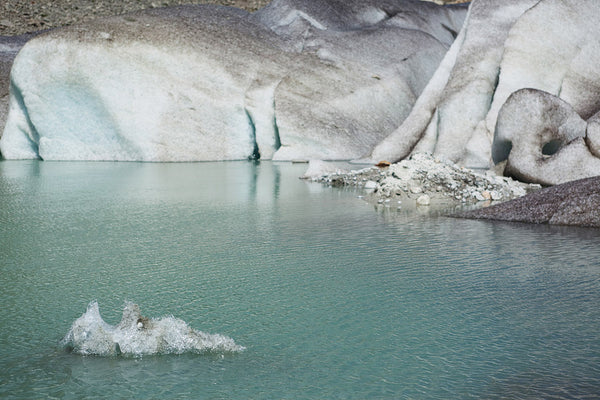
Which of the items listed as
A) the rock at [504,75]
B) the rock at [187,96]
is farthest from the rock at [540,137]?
the rock at [187,96]

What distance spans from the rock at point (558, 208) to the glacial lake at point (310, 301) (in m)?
0.31

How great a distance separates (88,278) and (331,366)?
2.04 meters

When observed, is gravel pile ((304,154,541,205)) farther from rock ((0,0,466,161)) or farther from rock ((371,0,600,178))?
rock ((0,0,466,161))

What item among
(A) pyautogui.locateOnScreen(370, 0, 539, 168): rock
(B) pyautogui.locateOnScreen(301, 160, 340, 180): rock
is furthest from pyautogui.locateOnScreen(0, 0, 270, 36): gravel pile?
(B) pyautogui.locateOnScreen(301, 160, 340, 180): rock

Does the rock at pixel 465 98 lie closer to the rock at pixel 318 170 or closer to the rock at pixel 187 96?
the rock at pixel 187 96

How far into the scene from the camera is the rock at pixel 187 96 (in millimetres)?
15680

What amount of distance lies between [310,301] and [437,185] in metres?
5.11

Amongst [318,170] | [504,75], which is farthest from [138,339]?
[504,75]

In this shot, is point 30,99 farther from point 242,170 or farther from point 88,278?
point 88,278

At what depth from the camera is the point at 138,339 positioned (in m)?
2.91

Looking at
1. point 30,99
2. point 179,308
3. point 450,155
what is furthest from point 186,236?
point 30,99

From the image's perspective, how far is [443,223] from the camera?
6.18 meters

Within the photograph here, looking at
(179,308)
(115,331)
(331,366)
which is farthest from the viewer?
(179,308)

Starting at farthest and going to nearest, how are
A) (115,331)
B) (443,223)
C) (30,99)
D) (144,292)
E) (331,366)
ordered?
(30,99) < (443,223) < (144,292) < (115,331) < (331,366)
